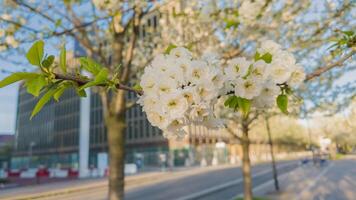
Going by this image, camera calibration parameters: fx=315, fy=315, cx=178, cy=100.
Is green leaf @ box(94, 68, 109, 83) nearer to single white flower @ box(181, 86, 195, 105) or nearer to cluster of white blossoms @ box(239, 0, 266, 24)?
single white flower @ box(181, 86, 195, 105)

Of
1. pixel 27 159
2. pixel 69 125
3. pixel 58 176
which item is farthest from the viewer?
pixel 27 159

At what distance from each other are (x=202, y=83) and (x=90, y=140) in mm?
79242

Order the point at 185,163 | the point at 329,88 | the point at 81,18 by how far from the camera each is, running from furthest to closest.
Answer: the point at 185,163
the point at 329,88
the point at 81,18

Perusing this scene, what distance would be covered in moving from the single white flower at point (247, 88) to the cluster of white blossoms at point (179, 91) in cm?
8

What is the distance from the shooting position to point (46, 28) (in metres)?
6.69

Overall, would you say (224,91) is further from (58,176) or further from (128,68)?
(58,176)

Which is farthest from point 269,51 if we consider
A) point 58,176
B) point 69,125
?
point 69,125

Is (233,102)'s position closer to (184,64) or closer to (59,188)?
(184,64)

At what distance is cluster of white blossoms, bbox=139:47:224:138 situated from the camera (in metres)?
1.42

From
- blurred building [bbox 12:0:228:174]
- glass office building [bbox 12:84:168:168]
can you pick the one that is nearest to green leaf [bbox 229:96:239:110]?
blurred building [bbox 12:0:228:174]

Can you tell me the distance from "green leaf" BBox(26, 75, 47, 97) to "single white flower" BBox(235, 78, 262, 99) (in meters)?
0.90

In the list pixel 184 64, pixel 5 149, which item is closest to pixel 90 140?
pixel 5 149

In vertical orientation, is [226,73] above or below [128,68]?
below

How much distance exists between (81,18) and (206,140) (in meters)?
61.0
